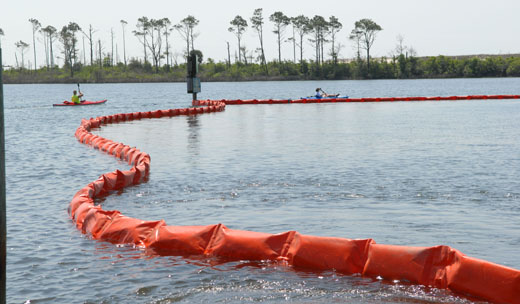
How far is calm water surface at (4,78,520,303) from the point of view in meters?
8.54

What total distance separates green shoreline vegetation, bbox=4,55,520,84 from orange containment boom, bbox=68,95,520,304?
479 feet

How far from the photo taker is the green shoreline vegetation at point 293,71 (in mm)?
154250

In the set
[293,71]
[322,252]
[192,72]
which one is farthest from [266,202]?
[293,71]

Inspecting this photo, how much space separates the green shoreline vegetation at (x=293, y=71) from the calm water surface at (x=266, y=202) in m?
127

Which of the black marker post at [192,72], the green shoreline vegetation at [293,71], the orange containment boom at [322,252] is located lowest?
the orange containment boom at [322,252]

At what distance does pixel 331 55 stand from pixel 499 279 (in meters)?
152

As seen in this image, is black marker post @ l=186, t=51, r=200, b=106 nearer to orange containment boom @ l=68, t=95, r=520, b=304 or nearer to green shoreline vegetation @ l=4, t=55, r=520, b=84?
orange containment boom @ l=68, t=95, r=520, b=304

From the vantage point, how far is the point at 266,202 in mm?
13969

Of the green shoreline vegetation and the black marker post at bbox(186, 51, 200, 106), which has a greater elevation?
the green shoreline vegetation

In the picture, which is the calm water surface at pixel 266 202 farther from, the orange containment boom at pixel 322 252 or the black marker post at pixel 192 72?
the black marker post at pixel 192 72

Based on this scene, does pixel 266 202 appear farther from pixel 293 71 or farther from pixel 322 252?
pixel 293 71

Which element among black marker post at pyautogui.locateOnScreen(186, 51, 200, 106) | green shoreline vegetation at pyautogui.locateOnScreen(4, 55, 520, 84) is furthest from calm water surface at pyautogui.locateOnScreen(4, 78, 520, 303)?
green shoreline vegetation at pyautogui.locateOnScreen(4, 55, 520, 84)

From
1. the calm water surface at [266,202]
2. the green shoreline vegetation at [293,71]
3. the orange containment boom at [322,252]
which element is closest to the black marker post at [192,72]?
the calm water surface at [266,202]

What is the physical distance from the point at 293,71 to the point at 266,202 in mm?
145455
